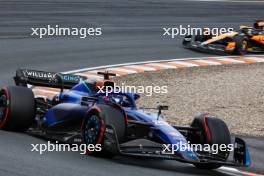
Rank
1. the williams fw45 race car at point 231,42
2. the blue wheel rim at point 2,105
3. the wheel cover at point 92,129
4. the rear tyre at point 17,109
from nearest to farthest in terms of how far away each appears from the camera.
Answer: the wheel cover at point 92,129 < the rear tyre at point 17,109 < the blue wheel rim at point 2,105 < the williams fw45 race car at point 231,42

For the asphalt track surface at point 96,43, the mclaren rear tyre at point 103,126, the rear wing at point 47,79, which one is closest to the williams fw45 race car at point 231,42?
the asphalt track surface at point 96,43

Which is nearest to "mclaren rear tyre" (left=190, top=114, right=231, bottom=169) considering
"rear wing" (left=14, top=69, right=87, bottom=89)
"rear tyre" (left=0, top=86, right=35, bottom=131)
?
"rear tyre" (left=0, top=86, right=35, bottom=131)

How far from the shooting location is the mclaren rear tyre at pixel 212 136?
11570mm

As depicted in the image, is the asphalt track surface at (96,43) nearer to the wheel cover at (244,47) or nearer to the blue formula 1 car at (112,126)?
the blue formula 1 car at (112,126)

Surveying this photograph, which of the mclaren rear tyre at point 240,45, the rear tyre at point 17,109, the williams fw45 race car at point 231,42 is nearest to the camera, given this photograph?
the rear tyre at point 17,109

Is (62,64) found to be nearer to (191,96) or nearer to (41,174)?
(191,96)

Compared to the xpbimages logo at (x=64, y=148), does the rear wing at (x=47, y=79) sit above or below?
above

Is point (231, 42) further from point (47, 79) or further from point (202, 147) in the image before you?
point (202, 147)

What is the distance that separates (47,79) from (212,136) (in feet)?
11.6

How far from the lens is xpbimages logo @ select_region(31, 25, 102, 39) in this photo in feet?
86.5

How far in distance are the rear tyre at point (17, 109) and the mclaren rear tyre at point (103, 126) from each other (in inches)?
56.8

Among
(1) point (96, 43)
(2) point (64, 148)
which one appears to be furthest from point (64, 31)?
(2) point (64, 148)

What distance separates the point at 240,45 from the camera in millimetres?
24703

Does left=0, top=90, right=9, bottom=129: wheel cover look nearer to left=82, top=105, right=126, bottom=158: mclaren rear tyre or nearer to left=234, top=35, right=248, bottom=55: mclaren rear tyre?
left=82, top=105, right=126, bottom=158: mclaren rear tyre
